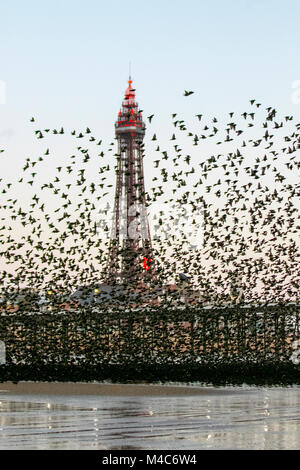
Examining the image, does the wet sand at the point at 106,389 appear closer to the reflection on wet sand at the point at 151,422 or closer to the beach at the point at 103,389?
the beach at the point at 103,389

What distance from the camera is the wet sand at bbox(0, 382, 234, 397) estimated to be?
2495cm

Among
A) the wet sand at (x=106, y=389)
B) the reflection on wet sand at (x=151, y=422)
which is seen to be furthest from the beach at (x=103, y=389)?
the reflection on wet sand at (x=151, y=422)

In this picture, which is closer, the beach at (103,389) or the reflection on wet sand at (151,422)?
the reflection on wet sand at (151,422)

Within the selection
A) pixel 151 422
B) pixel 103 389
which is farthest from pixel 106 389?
pixel 151 422

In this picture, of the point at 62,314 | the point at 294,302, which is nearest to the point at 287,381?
the point at 294,302

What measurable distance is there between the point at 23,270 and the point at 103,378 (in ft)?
14.4

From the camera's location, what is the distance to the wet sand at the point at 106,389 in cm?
2495

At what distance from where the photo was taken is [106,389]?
87.0 feet

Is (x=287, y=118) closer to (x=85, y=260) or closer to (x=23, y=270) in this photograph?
(x=85, y=260)

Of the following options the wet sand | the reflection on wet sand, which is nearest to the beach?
the wet sand

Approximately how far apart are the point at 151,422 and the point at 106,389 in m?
10.6

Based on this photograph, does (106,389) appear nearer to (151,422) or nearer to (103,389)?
(103,389)

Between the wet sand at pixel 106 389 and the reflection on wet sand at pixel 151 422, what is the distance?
1308mm
